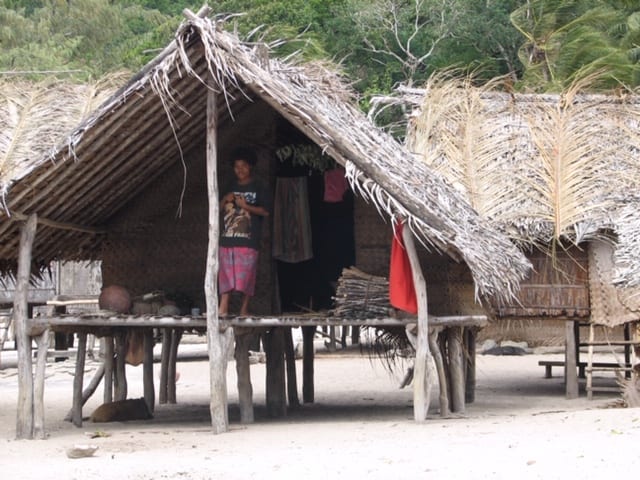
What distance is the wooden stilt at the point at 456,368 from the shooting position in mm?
12312

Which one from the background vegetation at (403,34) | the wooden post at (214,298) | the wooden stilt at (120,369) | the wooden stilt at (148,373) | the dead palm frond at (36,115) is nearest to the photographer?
the wooden post at (214,298)

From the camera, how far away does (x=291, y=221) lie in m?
12.7

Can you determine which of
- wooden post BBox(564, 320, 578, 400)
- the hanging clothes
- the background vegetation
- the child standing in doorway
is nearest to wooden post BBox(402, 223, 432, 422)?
the child standing in doorway

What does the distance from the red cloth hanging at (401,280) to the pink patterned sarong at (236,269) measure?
140 cm

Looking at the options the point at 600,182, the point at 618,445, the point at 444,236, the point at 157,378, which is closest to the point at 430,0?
the point at 157,378

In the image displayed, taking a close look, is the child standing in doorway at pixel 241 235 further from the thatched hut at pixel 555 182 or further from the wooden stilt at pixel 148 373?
the thatched hut at pixel 555 182

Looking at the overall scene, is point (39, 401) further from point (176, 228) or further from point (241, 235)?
point (176, 228)

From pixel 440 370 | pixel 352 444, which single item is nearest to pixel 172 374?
pixel 440 370

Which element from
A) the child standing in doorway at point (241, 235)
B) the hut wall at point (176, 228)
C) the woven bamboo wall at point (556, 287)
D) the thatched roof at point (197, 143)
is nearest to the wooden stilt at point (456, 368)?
the thatched roof at point (197, 143)

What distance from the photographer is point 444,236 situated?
34.6 feet

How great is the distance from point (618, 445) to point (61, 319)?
505cm

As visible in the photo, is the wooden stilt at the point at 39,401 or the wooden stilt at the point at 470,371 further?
the wooden stilt at the point at 470,371

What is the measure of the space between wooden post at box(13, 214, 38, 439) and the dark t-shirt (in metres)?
1.85

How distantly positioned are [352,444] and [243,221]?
9.23ft
